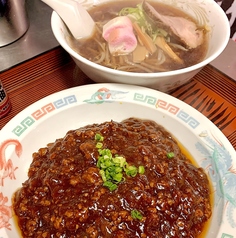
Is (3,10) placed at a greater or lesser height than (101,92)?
greater

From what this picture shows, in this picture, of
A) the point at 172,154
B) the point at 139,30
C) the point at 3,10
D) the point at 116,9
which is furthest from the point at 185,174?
the point at 3,10

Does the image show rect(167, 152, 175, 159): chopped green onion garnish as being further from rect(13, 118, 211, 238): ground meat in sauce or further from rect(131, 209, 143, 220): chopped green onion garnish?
rect(131, 209, 143, 220): chopped green onion garnish

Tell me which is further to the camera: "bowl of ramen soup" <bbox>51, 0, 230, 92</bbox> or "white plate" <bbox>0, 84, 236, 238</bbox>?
"bowl of ramen soup" <bbox>51, 0, 230, 92</bbox>

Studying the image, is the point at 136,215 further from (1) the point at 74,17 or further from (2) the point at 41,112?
(1) the point at 74,17

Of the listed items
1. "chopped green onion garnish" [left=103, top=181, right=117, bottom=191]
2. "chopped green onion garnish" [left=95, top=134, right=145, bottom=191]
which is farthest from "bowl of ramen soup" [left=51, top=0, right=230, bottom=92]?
"chopped green onion garnish" [left=103, top=181, right=117, bottom=191]

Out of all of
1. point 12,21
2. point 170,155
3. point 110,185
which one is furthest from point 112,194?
point 12,21

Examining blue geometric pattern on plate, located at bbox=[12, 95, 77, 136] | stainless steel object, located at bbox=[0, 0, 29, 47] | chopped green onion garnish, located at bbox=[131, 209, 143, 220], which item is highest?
stainless steel object, located at bbox=[0, 0, 29, 47]

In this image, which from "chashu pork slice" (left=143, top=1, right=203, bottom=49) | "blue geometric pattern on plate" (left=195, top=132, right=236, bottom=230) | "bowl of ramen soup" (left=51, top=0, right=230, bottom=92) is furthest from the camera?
"chashu pork slice" (left=143, top=1, right=203, bottom=49)

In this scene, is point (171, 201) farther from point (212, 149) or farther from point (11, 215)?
point (11, 215)
